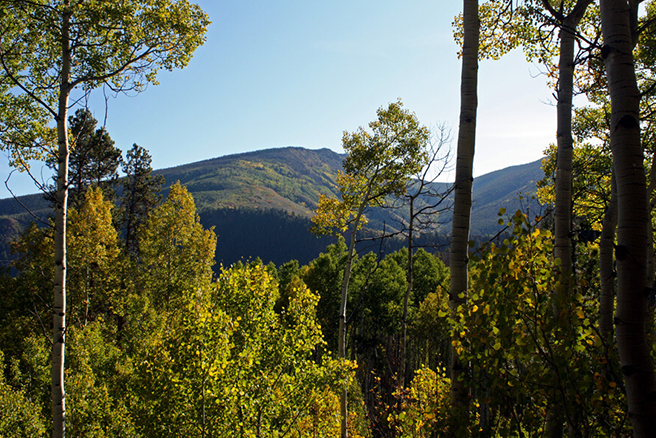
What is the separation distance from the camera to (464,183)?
145 inches

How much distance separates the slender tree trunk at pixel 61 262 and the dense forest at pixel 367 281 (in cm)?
3

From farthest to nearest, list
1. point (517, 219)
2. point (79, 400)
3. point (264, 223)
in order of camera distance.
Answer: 1. point (264, 223)
2. point (79, 400)
3. point (517, 219)

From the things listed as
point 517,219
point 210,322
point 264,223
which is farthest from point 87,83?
point 264,223

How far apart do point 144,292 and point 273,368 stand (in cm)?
1353

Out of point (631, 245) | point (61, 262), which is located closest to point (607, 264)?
point (631, 245)

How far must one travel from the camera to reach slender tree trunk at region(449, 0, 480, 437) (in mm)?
3418

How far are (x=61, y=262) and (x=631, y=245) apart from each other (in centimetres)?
606

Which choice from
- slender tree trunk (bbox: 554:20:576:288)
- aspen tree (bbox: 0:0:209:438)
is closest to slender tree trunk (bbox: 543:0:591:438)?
slender tree trunk (bbox: 554:20:576:288)

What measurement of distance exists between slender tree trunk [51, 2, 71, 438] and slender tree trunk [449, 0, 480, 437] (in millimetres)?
4809

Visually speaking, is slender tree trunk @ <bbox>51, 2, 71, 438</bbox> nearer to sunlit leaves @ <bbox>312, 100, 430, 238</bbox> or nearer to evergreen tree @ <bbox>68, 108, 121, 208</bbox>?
sunlit leaves @ <bbox>312, 100, 430, 238</bbox>

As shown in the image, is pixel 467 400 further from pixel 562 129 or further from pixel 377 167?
pixel 377 167

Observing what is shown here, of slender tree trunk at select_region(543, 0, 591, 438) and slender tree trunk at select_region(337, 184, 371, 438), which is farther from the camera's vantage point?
slender tree trunk at select_region(337, 184, 371, 438)

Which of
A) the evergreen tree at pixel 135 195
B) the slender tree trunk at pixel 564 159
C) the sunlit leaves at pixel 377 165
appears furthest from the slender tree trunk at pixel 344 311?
the evergreen tree at pixel 135 195

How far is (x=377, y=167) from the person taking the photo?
10.8 m
